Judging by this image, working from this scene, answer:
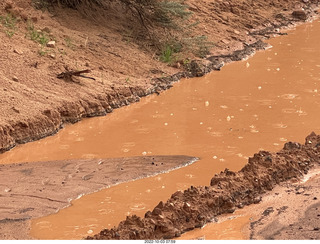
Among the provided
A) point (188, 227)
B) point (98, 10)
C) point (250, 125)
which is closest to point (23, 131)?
point (250, 125)

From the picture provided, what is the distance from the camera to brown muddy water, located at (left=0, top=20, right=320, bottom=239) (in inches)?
352

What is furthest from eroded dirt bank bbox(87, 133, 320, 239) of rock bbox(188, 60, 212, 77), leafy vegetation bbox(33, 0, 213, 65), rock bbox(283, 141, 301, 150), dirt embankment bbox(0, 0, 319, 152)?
leafy vegetation bbox(33, 0, 213, 65)

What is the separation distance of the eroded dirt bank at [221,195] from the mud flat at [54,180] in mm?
1173

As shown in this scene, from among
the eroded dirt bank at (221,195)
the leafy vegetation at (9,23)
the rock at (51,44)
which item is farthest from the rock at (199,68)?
the eroded dirt bank at (221,195)

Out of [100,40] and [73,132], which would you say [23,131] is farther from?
[100,40]

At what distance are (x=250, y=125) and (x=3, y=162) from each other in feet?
11.6

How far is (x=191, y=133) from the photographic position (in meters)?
11.9

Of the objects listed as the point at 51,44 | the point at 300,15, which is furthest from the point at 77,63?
the point at 300,15

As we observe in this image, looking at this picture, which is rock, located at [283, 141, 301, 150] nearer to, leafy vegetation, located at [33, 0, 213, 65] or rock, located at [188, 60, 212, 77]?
rock, located at [188, 60, 212, 77]

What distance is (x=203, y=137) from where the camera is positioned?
38.4 ft

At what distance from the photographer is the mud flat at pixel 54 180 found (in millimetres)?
8852

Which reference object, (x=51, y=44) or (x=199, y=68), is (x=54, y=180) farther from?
(x=199, y=68)

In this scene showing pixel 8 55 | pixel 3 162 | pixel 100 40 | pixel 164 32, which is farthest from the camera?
pixel 164 32

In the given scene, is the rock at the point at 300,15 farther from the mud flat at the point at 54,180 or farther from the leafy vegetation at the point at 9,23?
the mud flat at the point at 54,180
